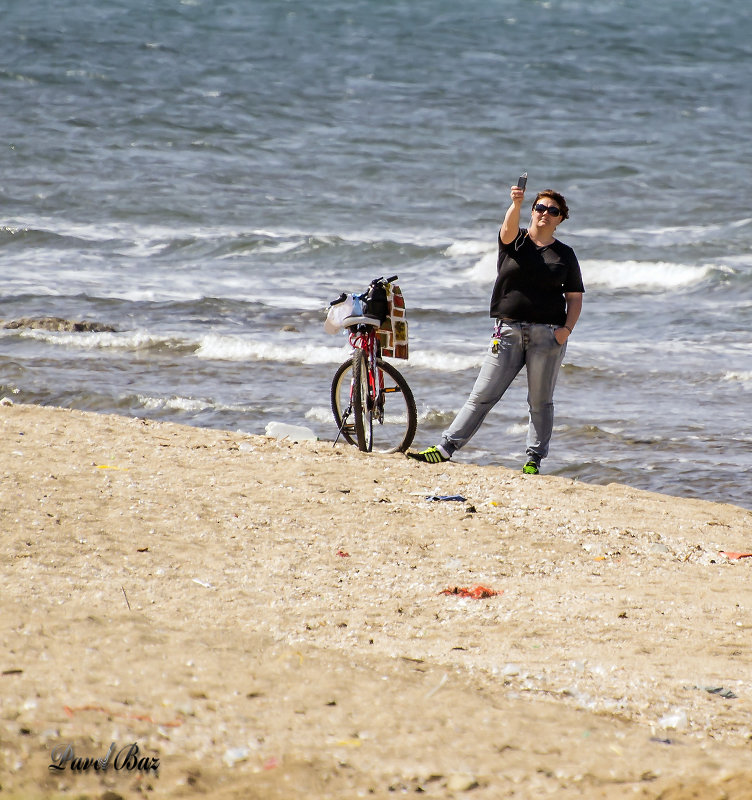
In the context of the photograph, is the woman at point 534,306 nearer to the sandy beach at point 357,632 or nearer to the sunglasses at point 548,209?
the sunglasses at point 548,209

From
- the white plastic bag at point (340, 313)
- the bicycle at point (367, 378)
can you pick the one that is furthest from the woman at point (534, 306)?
the white plastic bag at point (340, 313)

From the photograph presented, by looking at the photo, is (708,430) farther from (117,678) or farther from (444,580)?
(117,678)

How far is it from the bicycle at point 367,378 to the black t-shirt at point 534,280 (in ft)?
3.09

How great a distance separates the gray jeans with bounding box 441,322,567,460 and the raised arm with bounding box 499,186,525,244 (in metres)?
0.64

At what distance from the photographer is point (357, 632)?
455 cm

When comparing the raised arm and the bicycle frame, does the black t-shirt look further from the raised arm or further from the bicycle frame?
the bicycle frame

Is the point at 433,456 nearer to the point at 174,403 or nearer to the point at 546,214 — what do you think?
the point at 546,214

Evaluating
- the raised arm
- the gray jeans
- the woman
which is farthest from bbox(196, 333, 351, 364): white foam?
the raised arm

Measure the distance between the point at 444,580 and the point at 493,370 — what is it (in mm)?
2302

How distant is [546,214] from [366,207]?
1801cm

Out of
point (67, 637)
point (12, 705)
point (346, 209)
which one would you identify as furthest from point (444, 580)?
point (346, 209)

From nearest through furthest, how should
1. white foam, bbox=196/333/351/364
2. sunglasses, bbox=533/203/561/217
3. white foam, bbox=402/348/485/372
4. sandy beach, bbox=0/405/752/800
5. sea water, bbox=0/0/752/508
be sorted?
sandy beach, bbox=0/405/752/800 < sunglasses, bbox=533/203/561/217 < sea water, bbox=0/0/752/508 < white foam, bbox=402/348/485/372 < white foam, bbox=196/333/351/364

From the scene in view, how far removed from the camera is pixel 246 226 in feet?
73.5

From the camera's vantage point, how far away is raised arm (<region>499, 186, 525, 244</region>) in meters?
6.47
